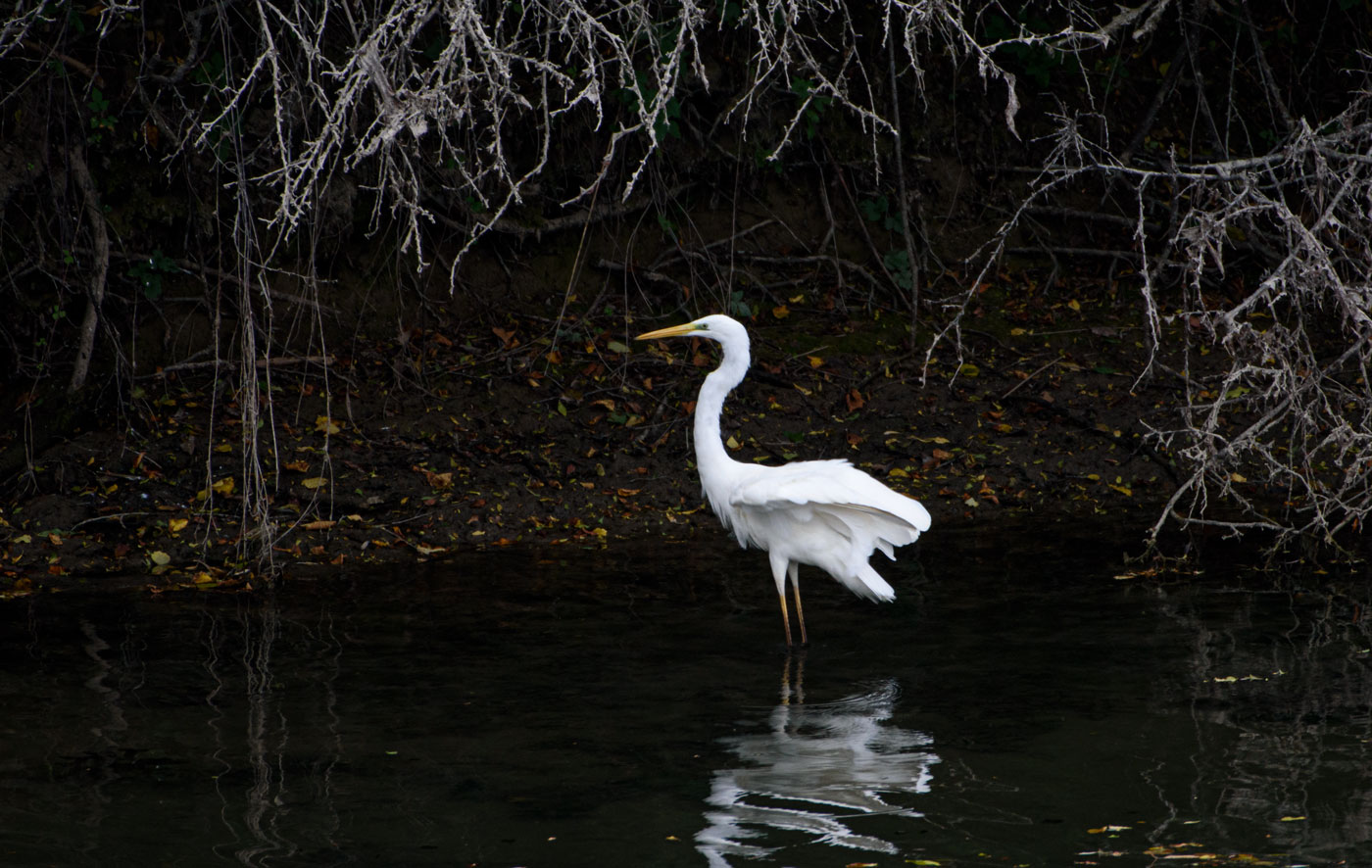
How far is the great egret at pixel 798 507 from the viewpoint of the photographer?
561 centimetres

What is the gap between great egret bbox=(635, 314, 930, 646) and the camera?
18.4ft

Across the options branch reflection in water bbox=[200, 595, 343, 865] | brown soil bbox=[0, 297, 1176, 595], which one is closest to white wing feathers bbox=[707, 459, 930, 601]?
brown soil bbox=[0, 297, 1176, 595]

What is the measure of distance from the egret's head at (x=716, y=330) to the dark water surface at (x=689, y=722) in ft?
3.79

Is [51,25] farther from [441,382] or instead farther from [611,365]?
[611,365]

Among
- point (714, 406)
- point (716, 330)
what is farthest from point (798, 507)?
point (716, 330)

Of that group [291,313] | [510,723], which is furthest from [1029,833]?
[291,313]

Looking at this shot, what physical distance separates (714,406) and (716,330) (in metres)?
0.34

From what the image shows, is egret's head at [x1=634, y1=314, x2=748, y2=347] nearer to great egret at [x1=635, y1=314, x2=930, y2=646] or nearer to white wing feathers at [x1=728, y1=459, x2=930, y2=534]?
great egret at [x1=635, y1=314, x2=930, y2=646]

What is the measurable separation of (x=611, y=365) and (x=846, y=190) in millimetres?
2552

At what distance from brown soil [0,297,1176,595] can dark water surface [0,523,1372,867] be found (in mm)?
705

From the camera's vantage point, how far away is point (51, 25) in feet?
26.1

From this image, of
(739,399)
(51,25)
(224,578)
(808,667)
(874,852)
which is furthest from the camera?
(739,399)

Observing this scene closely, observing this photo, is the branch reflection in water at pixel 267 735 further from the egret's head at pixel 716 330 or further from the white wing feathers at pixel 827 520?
the egret's head at pixel 716 330

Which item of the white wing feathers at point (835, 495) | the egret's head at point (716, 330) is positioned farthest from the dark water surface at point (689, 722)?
the egret's head at point (716, 330)
